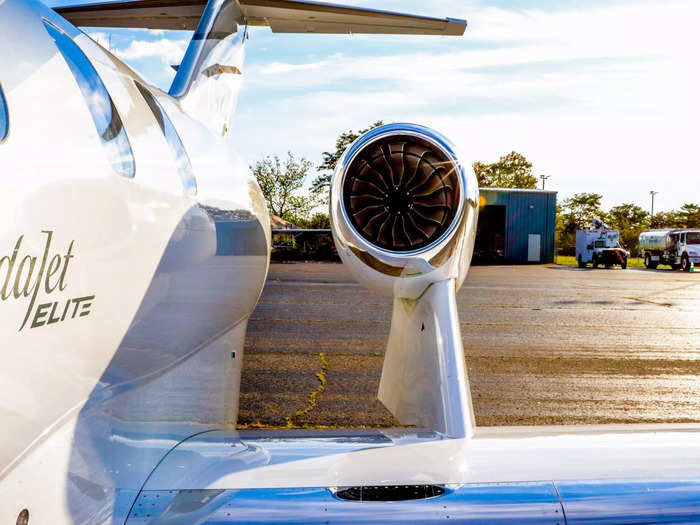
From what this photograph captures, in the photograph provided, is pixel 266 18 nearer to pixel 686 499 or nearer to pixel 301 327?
pixel 686 499

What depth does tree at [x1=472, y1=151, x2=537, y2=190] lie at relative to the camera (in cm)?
7212

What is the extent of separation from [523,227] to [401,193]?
4403 cm

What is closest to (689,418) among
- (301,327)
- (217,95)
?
(217,95)

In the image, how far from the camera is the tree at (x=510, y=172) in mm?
72125

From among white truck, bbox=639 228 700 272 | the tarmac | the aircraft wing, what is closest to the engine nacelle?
the aircraft wing

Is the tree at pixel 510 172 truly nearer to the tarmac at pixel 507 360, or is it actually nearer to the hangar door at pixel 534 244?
the hangar door at pixel 534 244

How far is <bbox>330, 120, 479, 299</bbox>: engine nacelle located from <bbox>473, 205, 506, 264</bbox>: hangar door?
41.3 metres

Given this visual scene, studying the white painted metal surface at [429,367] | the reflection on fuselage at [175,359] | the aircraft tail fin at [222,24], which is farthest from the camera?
the aircraft tail fin at [222,24]

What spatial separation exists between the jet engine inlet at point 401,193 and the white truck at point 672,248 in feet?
121

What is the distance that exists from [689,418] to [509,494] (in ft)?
18.0

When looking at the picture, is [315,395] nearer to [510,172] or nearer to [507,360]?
[507,360]

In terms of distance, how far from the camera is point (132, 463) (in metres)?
2.60

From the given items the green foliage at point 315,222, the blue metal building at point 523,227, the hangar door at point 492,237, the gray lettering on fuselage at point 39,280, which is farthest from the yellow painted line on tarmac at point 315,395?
the green foliage at point 315,222

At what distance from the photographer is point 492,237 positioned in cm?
4906
